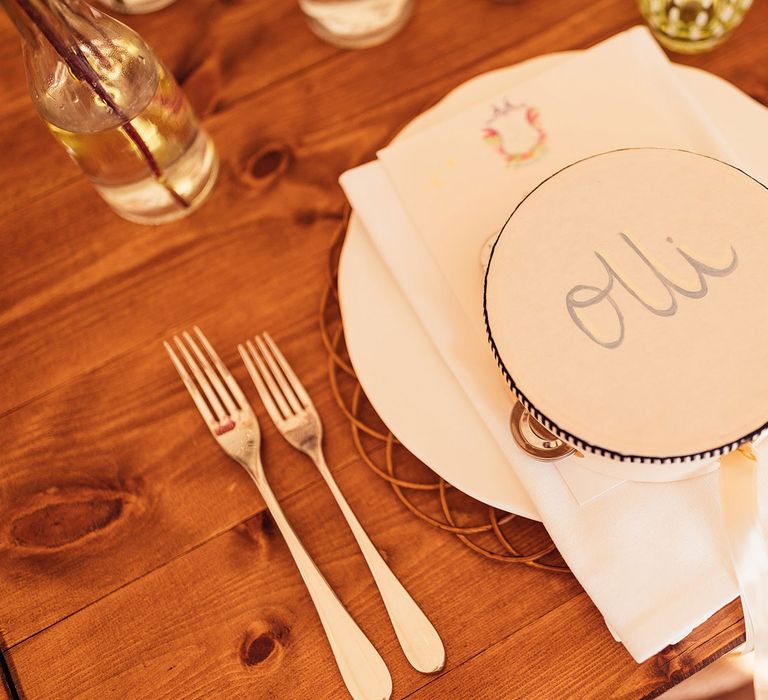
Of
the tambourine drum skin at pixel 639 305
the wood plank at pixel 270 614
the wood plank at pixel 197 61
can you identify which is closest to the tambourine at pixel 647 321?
Result: the tambourine drum skin at pixel 639 305

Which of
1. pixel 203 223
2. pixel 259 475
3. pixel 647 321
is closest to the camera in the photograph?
pixel 647 321

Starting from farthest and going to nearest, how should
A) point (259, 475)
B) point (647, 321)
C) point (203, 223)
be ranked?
point (203, 223)
point (259, 475)
point (647, 321)

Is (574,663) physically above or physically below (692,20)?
below

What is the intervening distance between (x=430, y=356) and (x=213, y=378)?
181 mm

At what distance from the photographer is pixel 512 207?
0.59 metres

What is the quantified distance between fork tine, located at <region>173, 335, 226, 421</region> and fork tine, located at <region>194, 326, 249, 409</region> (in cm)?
1

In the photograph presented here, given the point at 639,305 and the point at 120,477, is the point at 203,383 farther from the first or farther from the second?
the point at 639,305

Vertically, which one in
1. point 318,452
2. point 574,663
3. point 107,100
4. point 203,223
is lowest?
point 574,663

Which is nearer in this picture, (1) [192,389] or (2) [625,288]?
(2) [625,288]

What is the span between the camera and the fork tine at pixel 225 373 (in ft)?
1.97

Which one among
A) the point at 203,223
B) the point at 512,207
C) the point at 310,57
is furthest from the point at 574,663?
the point at 310,57

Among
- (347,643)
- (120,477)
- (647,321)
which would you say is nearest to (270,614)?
(347,643)

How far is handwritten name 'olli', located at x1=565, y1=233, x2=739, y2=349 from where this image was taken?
474mm

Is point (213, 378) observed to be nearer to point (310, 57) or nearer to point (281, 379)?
point (281, 379)
